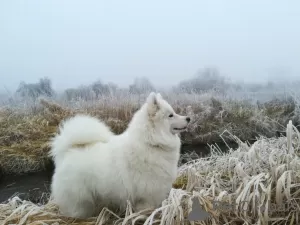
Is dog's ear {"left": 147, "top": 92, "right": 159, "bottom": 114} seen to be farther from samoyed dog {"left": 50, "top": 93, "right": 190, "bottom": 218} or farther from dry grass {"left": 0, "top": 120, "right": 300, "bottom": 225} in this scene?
dry grass {"left": 0, "top": 120, "right": 300, "bottom": 225}

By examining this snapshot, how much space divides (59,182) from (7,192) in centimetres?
115

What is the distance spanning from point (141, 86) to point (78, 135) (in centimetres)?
101

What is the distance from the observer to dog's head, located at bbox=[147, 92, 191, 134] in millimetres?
1698

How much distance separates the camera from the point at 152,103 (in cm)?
169

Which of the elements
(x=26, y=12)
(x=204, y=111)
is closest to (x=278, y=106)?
(x=204, y=111)

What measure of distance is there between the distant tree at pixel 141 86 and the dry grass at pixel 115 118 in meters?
0.05

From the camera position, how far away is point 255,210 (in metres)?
1.43

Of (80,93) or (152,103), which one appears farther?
(80,93)

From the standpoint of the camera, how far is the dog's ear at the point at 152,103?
66.3 inches

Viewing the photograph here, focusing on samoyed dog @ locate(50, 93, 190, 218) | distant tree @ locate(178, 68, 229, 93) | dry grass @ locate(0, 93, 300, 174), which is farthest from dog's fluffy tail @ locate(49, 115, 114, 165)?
distant tree @ locate(178, 68, 229, 93)

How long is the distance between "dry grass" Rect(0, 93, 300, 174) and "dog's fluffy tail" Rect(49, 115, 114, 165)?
0.77 metres

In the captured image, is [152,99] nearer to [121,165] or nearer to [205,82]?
[121,165]

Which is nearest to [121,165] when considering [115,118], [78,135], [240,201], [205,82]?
[78,135]

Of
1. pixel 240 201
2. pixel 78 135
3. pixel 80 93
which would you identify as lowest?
pixel 240 201
